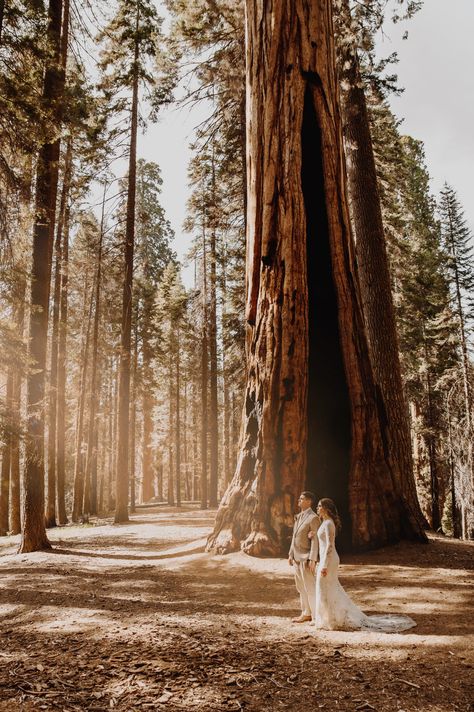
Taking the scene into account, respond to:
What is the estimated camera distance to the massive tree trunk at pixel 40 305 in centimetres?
949

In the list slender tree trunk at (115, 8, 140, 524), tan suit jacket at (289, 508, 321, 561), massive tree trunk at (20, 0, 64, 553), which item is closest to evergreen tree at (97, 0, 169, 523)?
slender tree trunk at (115, 8, 140, 524)

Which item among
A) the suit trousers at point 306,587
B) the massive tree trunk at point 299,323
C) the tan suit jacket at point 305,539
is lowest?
the suit trousers at point 306,587

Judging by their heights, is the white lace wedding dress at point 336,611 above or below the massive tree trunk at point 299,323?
below

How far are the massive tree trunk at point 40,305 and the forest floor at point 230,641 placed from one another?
208 centimetres

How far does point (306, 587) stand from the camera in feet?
16.9

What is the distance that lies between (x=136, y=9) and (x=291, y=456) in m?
17.3

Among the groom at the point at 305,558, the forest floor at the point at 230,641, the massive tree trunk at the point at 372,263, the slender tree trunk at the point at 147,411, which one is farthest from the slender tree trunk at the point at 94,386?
the groom at the point at 305,558

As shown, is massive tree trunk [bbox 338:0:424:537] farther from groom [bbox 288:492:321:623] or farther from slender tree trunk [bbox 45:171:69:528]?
slender tree trunk [bbox 45:171:69:528]

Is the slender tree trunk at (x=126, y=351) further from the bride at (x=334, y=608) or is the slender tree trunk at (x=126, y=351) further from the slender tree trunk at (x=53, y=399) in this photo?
the bride at (x=334, y=608)

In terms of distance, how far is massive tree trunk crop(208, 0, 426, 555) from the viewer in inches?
299

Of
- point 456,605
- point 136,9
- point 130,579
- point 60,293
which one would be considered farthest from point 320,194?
point 136,9

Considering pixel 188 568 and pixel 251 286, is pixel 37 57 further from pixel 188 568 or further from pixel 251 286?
pixel 188 568

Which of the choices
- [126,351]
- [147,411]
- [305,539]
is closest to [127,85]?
[126,351]

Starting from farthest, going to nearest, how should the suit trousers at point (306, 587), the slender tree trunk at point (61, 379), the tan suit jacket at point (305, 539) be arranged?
the slender tree trunk at point (61, 379), the tan suit jacket at point (305, 539), the suit trousers at point (306, 587)
